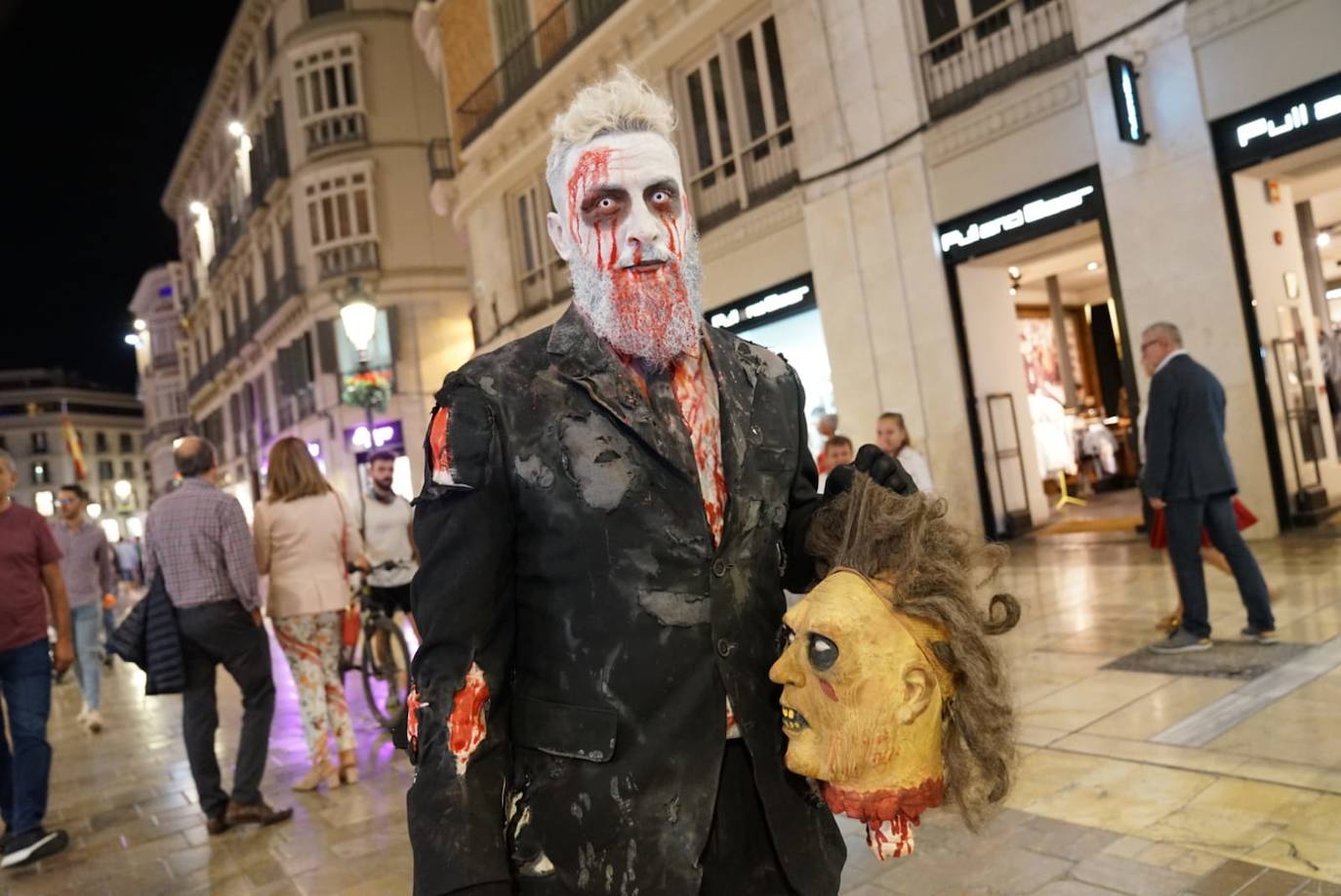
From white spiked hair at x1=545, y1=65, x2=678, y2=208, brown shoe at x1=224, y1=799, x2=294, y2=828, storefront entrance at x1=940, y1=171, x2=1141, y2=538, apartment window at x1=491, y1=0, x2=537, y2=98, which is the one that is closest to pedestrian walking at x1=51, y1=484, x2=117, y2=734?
brown shoe at x1=224, y1=799, x2=294, y2=828

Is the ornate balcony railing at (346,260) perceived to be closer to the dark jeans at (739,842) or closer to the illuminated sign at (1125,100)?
the illuminated sign at (1125,100)

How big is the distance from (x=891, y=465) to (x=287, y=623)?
182 inches

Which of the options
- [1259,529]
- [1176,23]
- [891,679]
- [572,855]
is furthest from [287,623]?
[1176,23]

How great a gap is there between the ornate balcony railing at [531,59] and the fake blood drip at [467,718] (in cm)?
1397

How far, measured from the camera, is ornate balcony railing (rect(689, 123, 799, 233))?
1237 cm

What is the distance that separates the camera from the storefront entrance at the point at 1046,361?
995 cm

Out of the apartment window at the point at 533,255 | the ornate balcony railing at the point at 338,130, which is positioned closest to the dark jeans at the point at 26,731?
the apartment window at the point at 533,255

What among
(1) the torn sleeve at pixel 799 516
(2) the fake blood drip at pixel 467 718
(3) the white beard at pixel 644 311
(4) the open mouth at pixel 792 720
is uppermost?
(3) the white beard at pixel 644 311

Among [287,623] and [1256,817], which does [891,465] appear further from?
[287,623]

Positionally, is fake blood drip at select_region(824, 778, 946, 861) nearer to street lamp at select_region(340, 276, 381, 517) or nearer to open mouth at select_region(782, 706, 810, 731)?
open mouth at select_region(782, 706, 810, 731)

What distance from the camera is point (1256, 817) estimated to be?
318 cm

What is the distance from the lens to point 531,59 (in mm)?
16281

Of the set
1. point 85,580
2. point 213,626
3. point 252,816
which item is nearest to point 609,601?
point 213,626

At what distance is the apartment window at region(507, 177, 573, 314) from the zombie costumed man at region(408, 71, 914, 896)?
15408 millimetres
